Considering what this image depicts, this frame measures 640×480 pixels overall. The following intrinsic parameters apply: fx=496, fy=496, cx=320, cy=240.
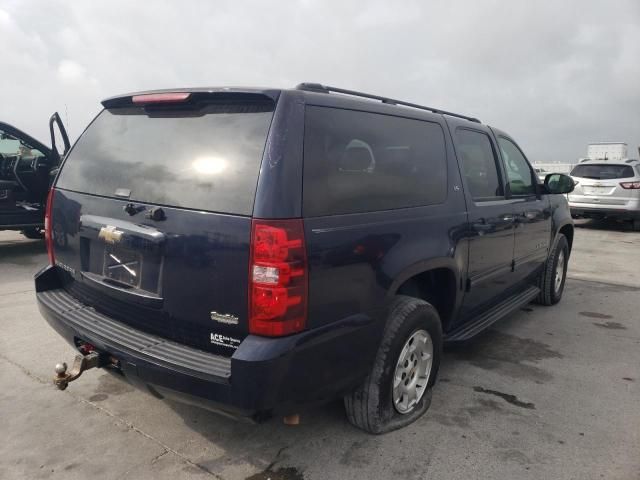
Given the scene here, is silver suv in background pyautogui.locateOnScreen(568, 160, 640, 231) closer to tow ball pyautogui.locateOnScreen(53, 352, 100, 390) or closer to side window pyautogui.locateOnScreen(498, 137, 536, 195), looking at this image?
side window pyautogui.locateOnScreen(498, 137, 536, 195)

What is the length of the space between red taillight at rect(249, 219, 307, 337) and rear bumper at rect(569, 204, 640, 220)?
11328 millimetres

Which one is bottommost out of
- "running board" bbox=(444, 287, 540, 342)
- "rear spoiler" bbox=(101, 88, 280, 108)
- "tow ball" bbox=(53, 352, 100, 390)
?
"running board" bbox=(444, 287, 540, 342)

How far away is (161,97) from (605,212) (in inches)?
451

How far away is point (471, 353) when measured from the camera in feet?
13.1

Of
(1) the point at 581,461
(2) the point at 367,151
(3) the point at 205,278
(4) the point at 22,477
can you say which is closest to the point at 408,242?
(2) the point at 367,151

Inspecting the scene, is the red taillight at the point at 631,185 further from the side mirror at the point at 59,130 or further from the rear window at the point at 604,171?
the side mirror at the point at 59,130

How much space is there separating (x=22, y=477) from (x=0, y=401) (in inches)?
34.7

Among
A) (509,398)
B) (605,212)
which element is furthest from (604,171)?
(509,398)

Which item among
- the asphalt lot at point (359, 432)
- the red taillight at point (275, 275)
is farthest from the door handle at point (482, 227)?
the red taillight at point (275, 275)

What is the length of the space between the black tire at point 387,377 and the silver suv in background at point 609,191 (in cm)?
1033

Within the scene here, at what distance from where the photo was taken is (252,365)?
1.98m

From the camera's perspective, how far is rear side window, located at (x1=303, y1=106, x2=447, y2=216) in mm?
2217

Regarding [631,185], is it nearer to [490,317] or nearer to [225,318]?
[490,317]

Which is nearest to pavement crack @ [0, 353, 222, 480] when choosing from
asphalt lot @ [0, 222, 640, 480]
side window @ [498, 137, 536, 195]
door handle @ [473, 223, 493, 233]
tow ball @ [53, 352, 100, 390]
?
asphalt lot @ [0, 222, 640, 480]
